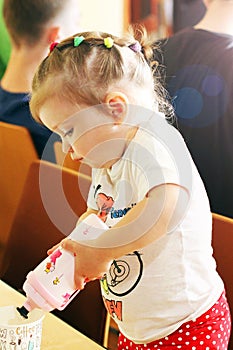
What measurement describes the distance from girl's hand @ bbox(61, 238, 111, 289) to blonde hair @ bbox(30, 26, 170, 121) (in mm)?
225

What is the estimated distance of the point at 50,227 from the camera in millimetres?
1578

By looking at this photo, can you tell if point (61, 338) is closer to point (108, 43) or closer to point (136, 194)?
point (136, 194)

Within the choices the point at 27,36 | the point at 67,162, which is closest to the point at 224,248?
the point at 67,162

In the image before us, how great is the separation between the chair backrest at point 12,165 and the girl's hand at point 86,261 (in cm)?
99

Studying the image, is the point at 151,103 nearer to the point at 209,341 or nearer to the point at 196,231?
the point at 196,231

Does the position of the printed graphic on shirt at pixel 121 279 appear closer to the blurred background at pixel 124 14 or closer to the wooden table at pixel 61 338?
the wooden table at pixel 61 338

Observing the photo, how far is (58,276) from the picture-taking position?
932mm

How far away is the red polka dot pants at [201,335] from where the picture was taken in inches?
41.7

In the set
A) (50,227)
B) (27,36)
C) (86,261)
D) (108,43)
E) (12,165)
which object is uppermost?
(108,43)

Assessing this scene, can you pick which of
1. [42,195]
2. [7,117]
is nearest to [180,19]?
[7,117]

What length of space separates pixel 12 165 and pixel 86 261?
1169 millimetres

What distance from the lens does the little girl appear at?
3.04ft

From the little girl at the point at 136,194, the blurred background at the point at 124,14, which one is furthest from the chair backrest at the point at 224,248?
the blurred background at the point at 124,14

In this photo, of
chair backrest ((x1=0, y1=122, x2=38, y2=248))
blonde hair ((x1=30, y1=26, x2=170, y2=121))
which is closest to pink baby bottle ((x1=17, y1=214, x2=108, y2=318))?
blonde hair ((x1=30, y1=26, x2=170, y2=121))
